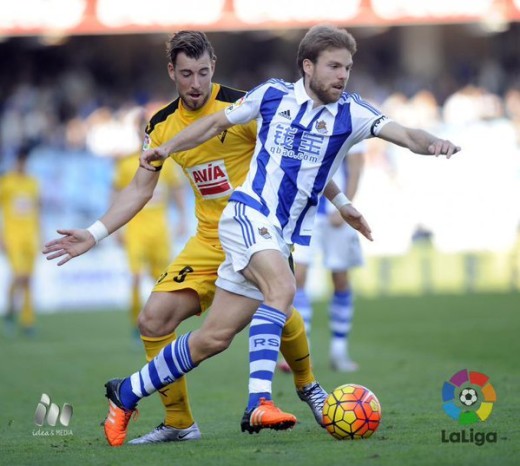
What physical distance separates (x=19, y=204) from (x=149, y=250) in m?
3.13

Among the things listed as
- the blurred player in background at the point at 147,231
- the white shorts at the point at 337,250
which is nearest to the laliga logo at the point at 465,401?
the white shorts at the point at 337,250

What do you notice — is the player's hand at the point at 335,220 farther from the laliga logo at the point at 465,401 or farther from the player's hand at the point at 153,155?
the player's hand at the point at 153,155

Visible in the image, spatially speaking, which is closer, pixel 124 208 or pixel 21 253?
pixel 124 208

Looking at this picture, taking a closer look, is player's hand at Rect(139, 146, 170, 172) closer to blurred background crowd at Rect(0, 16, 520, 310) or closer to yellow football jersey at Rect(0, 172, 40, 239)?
blurred background crowd at Rect(0, 16, 520, 310)

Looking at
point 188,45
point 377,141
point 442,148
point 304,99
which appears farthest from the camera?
point 377,141

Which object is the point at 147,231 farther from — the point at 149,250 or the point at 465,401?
the point at 465,401

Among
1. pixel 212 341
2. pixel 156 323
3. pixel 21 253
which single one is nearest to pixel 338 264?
pixel 156 323

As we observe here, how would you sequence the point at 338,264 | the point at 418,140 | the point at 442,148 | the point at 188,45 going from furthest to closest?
the point at 338,264, the point at 188,45, the point at 418,140, the point at 442,148

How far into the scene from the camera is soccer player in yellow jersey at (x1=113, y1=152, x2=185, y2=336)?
13883 millimetres

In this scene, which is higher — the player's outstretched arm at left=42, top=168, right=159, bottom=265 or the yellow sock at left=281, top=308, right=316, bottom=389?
the player's outstretched arm at left=42, top=168, right=159, bottom=265

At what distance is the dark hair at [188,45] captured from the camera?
6.66 metres

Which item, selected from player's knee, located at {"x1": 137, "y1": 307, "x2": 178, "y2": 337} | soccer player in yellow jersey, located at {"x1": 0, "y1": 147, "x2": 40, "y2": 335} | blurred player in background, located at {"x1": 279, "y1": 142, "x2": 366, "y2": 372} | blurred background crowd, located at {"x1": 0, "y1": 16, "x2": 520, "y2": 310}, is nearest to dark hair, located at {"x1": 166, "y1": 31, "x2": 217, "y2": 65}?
player's knee, located at {"x1": 137, "y1": 307, "x2": 178, "y2": 337}

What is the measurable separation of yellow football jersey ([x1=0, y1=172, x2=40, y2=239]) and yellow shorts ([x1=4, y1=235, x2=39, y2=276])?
89mm

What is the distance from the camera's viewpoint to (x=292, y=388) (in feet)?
31.3
